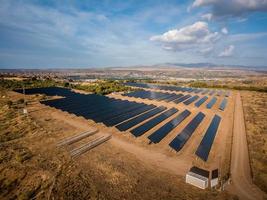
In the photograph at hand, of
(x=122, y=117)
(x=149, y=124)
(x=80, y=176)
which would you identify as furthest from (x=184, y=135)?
(x=80, y=176)

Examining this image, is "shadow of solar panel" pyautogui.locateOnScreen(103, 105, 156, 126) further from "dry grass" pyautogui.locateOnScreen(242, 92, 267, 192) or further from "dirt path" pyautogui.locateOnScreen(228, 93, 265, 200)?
"dry grass" pyautogui.locateOnScreen(242, 92, 267, 192)

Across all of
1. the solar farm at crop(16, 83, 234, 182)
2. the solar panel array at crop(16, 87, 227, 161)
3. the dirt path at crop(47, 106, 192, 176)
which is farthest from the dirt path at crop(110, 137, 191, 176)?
the solar panel array at crop(16, 87, 227, 161)

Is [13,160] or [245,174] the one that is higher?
[13,160]

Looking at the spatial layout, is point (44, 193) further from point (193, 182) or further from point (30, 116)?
point (30, 116)

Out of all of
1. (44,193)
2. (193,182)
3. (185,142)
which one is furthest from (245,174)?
(44,193)

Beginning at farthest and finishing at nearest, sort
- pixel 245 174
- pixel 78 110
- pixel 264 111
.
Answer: pixel 264 111 → pixel 78 110 → pixel 245 174

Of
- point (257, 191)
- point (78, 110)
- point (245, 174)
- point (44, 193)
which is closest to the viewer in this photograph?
point (44, 193)
